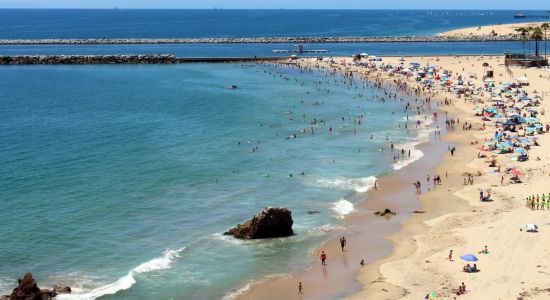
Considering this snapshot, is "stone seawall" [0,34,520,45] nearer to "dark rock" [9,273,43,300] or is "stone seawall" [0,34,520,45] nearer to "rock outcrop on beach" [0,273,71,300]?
"rock outcrop on beach" [0,273,71,300]

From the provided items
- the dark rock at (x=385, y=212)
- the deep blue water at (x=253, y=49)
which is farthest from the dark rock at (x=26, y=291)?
the deep blue water at (x=253, y=49)

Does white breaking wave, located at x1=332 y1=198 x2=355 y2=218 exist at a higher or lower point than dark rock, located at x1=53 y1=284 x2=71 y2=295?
lower

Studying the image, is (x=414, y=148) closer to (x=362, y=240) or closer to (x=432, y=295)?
(x=362, y=240)

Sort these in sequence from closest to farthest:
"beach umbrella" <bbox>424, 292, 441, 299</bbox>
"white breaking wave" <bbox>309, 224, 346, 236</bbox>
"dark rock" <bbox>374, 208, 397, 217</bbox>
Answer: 1. "beach umbrella" <bbox>424, 292, 441, 299</bbox>
2. "white breaking wave" <bbox>309, 224, 346, 236</bbox>
3. "dark rock" <bbox>374, 208, 397, 217</bbox>

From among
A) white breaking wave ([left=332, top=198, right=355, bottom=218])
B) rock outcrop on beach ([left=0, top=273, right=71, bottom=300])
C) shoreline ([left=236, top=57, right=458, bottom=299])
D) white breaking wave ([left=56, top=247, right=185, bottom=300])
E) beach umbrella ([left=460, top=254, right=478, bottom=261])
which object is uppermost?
rock outcrop on beach ([left=0, top=273, right=71, bottom=300])

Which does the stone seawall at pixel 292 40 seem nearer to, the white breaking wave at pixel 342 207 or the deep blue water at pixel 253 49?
the deep blue water at pixel 253 49

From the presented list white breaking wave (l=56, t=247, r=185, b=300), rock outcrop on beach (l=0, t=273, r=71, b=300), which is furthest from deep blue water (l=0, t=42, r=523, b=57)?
rock outcrop on beach (l=0, t=273, r=71, b=300)

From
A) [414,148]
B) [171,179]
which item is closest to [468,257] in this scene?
[171,179]
